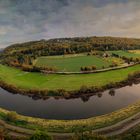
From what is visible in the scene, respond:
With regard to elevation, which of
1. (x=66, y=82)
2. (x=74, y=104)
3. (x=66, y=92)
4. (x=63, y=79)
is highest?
(x=63, y=79)

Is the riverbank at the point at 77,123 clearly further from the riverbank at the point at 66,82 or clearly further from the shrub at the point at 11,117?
the riverbank at the point at 66,82

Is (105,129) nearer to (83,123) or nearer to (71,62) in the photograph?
(83,123)

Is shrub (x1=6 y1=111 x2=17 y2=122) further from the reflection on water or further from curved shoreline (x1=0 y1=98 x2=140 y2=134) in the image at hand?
the reflection on water

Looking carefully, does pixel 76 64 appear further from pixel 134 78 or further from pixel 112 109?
pixel 112 109

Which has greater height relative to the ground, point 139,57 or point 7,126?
point 139,57

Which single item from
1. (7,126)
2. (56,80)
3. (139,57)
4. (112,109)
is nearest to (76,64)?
(56,80)

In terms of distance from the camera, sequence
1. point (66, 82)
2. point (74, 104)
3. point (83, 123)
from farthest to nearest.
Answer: point (66, 82)
point (74, 104)
point (83, 123)

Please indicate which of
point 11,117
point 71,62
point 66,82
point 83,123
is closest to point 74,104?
point 83,123
